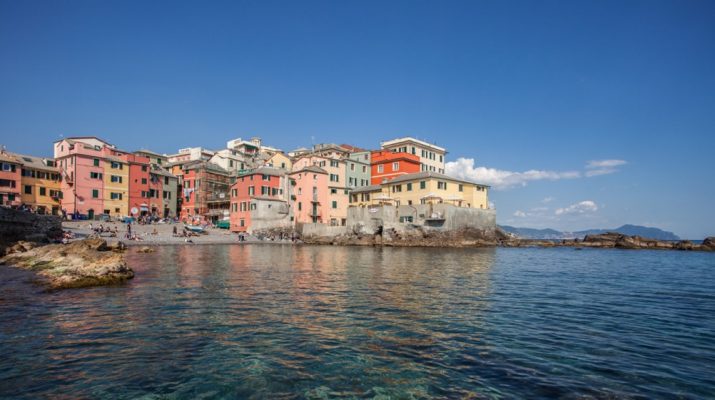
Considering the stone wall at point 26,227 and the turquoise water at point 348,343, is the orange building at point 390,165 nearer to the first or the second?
the stone wall at point 26,227

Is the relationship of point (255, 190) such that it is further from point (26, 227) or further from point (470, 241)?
point (470, 241)

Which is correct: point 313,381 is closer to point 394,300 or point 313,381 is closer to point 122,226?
point 394,300

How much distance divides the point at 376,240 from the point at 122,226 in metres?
44.1

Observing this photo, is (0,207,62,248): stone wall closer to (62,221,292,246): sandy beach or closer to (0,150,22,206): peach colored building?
(62,221,292,246): sandy beach

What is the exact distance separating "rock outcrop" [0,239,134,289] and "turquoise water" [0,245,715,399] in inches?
57.7

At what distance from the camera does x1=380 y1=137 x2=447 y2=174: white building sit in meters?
84.0

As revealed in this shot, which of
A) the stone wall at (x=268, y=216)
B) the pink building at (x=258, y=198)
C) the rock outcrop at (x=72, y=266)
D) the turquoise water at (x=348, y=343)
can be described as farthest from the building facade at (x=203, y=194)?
the turquoise water at (x=348, y=343)

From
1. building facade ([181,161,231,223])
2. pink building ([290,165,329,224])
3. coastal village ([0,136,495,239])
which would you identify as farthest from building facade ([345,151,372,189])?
building facade ([181,161,231,223])

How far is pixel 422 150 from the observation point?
87.0 m

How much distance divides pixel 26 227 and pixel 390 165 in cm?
6189

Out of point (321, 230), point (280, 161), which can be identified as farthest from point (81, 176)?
point (321, 230)

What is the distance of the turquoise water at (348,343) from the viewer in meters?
7.57

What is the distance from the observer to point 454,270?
93.1ft

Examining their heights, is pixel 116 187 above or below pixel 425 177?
below
